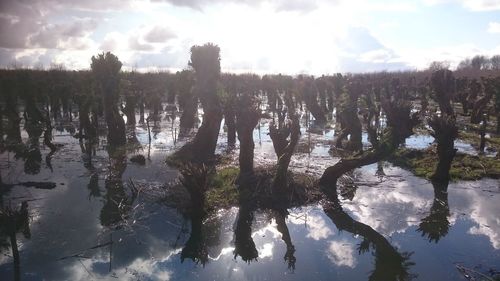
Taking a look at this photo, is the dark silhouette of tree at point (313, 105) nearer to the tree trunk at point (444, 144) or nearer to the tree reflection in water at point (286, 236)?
the tree trunk at point (444, 144)

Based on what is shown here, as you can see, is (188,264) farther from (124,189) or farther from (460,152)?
(460,152)

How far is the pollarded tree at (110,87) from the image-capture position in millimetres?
23734

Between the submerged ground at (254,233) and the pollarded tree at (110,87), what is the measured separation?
5903mm

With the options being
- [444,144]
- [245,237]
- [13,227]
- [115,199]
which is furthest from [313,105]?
[13,227]

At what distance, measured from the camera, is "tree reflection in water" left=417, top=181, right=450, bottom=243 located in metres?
12.2

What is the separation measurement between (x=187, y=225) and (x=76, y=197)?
4.63 meters

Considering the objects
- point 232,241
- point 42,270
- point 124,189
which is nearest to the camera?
point 42,270

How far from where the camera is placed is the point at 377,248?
449 inches

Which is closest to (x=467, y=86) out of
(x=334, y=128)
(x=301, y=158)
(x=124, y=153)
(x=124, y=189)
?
(x=334, y=128)

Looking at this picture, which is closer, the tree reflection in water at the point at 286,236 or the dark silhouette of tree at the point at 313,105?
the tree reflection in water at the point at 286,236

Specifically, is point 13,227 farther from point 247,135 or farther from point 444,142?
point 444,142

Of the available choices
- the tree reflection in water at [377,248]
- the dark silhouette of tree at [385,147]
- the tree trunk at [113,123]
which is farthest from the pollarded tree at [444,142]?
the tree trunk at [113,123]

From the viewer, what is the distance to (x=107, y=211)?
1347cm

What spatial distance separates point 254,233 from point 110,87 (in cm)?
1517
